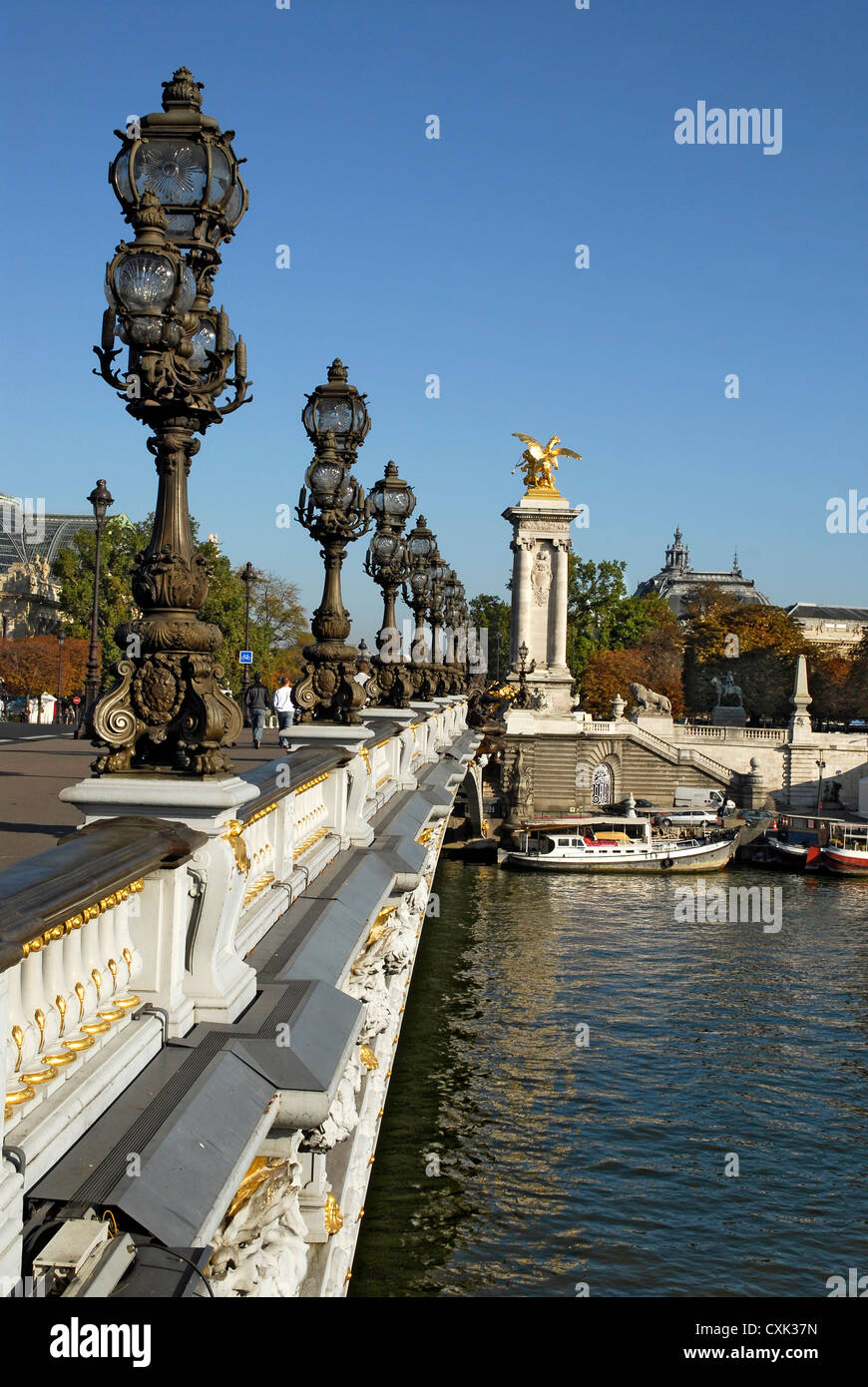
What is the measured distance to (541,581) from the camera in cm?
7419

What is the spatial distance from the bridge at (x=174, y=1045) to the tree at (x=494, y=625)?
106 meters

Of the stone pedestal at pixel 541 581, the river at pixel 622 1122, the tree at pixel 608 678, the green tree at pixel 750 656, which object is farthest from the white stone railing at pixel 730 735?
the river at pixel 622 1122

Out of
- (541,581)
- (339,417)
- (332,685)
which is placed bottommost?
(332,685)

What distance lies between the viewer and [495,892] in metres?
44.4

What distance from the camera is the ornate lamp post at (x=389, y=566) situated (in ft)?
55.9

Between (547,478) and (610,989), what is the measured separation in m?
50.9

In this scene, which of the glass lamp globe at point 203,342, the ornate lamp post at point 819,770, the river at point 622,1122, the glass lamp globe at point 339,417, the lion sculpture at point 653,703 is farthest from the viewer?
the lion sculpture at point 653,703

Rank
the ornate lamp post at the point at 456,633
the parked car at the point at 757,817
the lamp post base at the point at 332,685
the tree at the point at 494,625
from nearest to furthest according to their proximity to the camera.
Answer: the lamp post base at the point at 332,685 → the ornate lamp post at the point at 456,633 → the parked car at the point at 757,817 → the tree at the point at 494,625

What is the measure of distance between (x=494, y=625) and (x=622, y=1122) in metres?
98.9

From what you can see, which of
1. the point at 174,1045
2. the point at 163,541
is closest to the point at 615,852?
the point at 163,541

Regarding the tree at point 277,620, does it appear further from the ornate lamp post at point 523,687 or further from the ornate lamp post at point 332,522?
the ornate lamp post at point 332,522

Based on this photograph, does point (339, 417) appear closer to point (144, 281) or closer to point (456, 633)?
point (144, 281)

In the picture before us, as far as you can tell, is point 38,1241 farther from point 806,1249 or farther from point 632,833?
point 632,833

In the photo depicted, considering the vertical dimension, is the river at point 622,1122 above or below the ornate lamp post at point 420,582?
below
